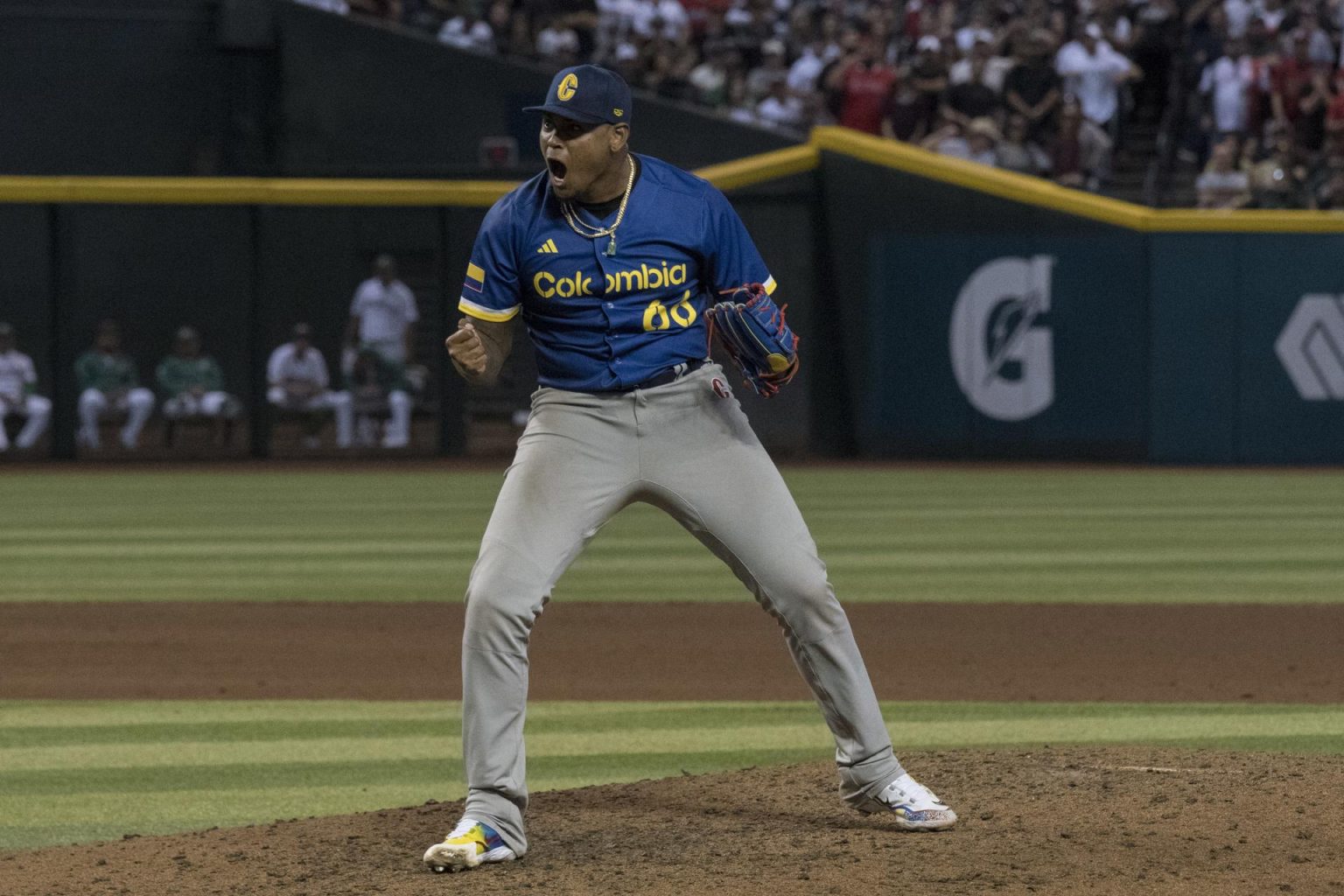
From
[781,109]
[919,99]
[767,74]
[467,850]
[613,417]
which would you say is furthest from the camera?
[767,74]

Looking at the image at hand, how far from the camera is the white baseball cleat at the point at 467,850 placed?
435 centimetres

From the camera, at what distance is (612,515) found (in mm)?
4570

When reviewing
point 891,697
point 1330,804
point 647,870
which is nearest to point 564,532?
point 647,870

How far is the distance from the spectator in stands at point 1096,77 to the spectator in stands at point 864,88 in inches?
70.5

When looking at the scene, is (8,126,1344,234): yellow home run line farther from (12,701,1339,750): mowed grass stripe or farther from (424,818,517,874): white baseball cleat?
(424,818,517,874): white baseball cleat

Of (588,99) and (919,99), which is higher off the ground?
(919,99)

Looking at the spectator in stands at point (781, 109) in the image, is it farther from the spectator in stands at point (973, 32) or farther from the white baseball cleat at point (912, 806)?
the white baseball cleat at point (912, 806)

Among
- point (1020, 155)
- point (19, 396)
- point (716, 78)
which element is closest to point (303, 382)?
point (19, 396)

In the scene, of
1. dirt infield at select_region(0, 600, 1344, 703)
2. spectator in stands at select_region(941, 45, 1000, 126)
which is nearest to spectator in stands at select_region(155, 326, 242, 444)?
spectator in stands at select_region(941, 45, 1000, 126)

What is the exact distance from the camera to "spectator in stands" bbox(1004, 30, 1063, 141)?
1952 cm

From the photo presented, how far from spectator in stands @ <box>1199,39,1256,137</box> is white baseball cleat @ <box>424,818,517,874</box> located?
54.4 ft

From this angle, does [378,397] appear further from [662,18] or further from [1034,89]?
[1034,89]

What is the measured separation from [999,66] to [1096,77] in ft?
3.21

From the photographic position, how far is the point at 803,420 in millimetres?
19688
